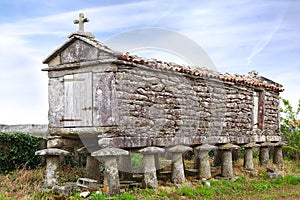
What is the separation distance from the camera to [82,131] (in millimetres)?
9078

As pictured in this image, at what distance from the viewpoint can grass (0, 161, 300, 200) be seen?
8.62 metres

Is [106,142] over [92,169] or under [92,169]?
over

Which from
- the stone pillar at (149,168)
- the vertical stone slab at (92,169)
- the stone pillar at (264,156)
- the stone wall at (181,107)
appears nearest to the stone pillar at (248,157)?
the stone wall at (181,107)

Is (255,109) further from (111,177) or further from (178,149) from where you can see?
(111,177)

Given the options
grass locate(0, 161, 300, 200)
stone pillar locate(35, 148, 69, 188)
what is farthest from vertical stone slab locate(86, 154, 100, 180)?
stone pillar locate(35, 148, 69, 188)

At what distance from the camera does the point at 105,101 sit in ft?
28.9

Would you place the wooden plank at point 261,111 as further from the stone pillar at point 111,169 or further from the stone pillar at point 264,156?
the stone pillar at point 111,169

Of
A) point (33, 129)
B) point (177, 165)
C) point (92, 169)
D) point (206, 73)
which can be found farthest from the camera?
point (33, 129)

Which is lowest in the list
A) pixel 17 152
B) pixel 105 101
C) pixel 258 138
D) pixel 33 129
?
pixel 17 152

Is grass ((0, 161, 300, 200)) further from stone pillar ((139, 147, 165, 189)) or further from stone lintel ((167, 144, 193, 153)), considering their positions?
stone lintel ((167, 144, 193, 153))

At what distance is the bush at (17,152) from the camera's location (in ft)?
35.7

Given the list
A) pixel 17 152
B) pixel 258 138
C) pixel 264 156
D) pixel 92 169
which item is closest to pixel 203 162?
pixel 92 169

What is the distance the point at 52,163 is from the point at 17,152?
2223 millimetres

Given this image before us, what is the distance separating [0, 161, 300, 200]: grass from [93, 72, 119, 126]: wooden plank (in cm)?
155
